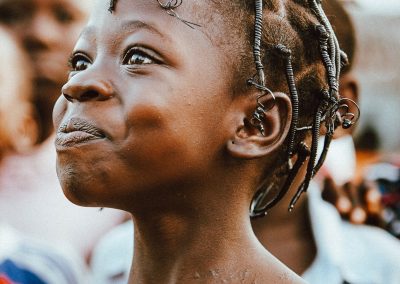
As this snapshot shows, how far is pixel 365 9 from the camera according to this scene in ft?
13.5

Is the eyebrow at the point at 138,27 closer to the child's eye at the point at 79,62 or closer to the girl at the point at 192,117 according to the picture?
the girl at the point at 192,117

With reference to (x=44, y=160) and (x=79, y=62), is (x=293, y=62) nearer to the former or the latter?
(x=79, y=62)

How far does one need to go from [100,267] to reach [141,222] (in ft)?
6.34

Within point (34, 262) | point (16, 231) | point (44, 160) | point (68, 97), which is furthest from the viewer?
point (44, 160)

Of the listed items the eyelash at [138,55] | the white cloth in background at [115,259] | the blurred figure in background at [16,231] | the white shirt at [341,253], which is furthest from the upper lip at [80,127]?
the blurred figure in background at [16,231]

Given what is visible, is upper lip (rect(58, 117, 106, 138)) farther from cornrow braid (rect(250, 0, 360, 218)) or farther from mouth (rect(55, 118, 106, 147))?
cornrow braid (rect(250, 0, 360, 218))

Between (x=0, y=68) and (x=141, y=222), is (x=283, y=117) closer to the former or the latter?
(x=141, y=222)

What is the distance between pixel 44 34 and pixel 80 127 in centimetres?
305

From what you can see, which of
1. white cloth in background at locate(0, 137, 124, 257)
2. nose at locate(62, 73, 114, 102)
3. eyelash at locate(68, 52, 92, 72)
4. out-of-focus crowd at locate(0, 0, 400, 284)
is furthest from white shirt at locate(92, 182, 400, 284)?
nose at locate(62, 73, 114, 102)

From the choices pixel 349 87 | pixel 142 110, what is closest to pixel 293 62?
pixel 142 110

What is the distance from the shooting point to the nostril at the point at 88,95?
5.74ft

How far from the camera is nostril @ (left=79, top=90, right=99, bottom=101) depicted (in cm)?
175

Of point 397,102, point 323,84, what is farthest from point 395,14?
point 323,84

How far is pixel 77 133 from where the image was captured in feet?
5.72
